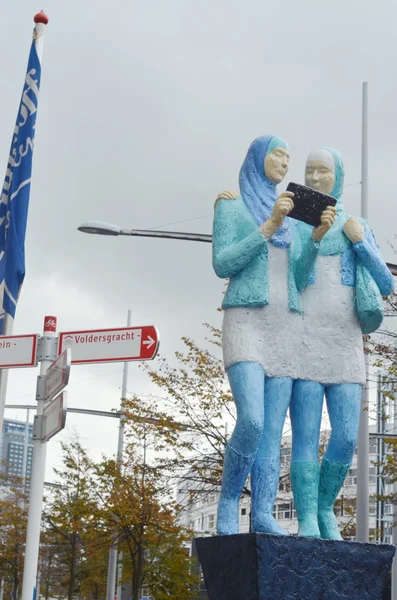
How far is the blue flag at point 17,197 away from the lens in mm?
8531

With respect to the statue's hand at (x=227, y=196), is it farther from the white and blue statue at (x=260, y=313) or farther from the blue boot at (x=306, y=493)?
the blue boot at (x=306, y=493)

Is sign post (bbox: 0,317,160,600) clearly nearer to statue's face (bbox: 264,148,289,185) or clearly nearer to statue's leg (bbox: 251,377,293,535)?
statue's leg (bbox: 251,377,293,535)

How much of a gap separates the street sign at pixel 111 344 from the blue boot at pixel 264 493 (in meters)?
1.12

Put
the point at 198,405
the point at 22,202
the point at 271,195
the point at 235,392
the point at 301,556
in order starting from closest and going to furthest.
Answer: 1. the point at 301,556
2. the point at 235,392
3. the point at 271,195
4. the point at 22,202
5. the point at 198,405

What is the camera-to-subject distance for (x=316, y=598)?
5844 millimetres

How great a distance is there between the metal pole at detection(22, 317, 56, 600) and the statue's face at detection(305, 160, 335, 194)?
2.23 m

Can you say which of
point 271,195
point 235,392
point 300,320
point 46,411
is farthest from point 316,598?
point 271,195

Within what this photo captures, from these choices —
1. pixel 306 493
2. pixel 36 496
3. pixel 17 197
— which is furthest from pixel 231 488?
Answer: pixel 17 197

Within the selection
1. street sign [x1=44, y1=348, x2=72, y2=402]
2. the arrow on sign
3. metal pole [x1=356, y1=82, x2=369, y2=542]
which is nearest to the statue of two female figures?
the arrow on sign

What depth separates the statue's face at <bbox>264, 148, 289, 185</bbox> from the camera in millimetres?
6812

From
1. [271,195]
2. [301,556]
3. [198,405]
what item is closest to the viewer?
[301,556]

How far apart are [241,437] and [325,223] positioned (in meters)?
1.56

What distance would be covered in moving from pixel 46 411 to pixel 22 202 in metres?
2.62

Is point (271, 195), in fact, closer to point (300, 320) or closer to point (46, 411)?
point (300, 320)
